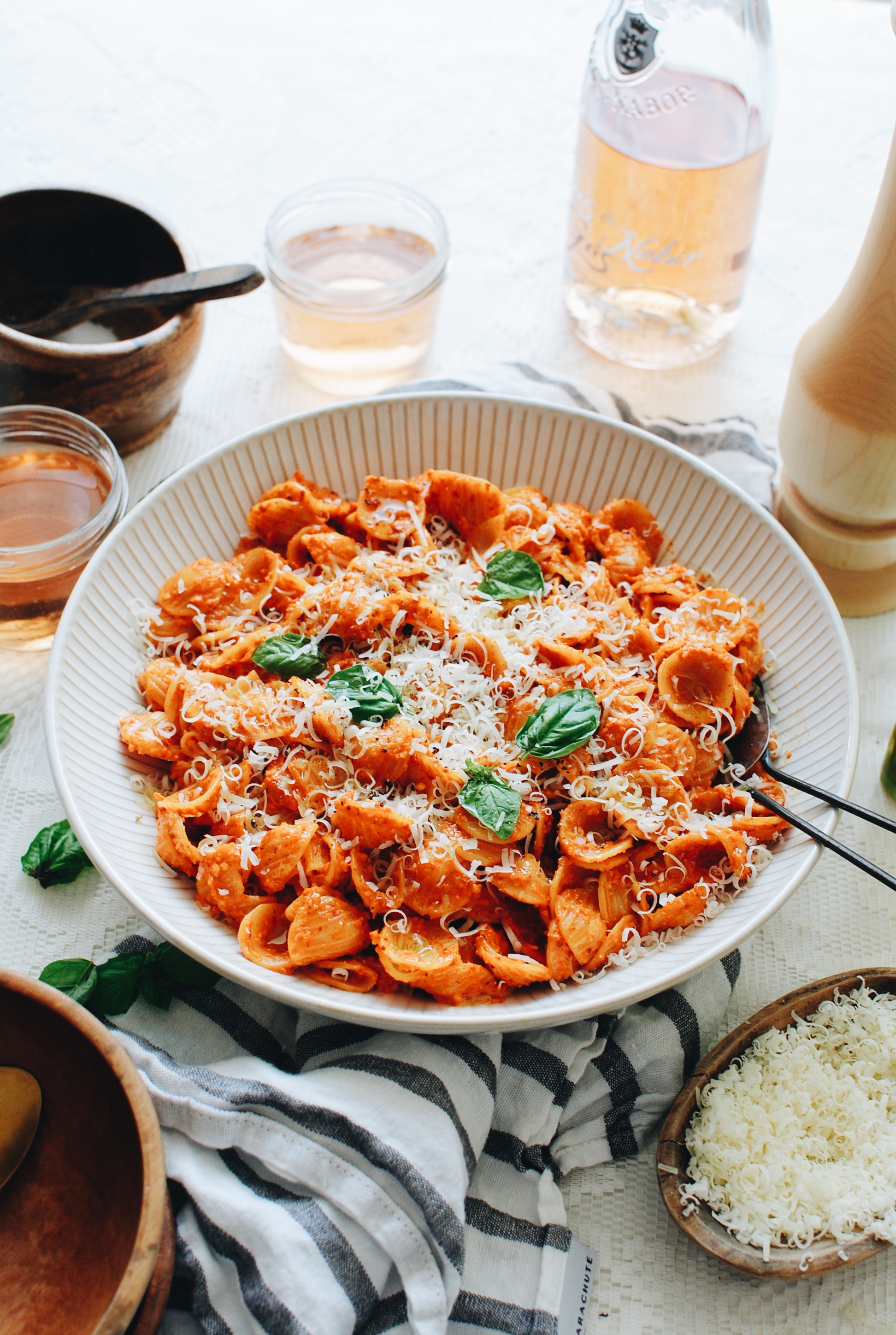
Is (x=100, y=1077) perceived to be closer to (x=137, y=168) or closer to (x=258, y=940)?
(x=258, y=940)

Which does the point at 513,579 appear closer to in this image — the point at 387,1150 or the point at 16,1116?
the point at 387,1150

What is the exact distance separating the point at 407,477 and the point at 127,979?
145cm

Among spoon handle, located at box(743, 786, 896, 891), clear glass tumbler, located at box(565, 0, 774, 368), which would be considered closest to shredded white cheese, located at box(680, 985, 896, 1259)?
spoon handle, located at box(743, 786, 896, 891)

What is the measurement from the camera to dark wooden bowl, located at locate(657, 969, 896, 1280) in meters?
1.94

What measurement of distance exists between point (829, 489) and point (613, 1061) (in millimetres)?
1494

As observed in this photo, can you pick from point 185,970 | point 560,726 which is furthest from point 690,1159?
point 185,970

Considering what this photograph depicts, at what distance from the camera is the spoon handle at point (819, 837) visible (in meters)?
2.04

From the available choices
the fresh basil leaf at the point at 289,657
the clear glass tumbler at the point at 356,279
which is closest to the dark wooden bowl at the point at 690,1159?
the fresh basil leaf at the point at 289,657

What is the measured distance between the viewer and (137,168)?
390cm

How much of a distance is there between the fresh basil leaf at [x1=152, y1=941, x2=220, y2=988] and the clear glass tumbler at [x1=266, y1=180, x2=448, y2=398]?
1855 mm

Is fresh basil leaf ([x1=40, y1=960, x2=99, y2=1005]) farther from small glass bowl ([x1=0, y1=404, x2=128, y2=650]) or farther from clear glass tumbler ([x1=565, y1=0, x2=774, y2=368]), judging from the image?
clear glass tumbler ([x1=565, y1=0, x2=774, y2=368])

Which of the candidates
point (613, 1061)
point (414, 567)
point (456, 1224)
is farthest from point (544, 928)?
point (414, 567)

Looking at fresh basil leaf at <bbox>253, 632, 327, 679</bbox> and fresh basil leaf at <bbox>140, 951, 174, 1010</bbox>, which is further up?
fresh basil leaf at <bbox>253, 632, 327, 679</bbox>

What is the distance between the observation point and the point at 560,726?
7.23 feet
